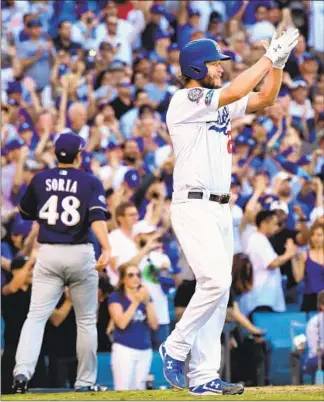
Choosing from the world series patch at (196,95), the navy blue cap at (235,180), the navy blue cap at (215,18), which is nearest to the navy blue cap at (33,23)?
the navy blue cap at (215,18)

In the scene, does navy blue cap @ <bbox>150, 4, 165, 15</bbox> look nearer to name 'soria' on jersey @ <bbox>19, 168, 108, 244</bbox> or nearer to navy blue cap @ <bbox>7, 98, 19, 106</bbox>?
navy blue cap @ <bbox>7, 98, 19, 106</bbox>

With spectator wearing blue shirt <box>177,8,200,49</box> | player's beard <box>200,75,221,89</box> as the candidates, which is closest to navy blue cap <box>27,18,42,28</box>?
spectator wearing blue shirt <box>177,8,200,49</box>

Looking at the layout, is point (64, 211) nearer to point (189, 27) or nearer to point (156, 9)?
point (156, 9)

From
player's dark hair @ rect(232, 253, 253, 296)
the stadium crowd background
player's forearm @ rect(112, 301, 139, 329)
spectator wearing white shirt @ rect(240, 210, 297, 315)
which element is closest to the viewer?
player's forearm @ rect(112, 301, 139, 329)

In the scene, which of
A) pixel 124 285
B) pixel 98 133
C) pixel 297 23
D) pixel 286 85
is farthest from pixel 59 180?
pixel 297 23

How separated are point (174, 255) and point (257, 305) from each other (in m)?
1.07

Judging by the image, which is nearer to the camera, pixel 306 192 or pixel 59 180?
pixel 59 180

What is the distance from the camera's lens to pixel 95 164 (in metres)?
13.3

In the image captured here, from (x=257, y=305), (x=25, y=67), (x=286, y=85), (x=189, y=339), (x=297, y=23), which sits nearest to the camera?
(x=189, y=339)

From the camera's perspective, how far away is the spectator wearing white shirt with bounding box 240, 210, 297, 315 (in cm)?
1120

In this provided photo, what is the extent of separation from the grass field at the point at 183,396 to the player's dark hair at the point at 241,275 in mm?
2849

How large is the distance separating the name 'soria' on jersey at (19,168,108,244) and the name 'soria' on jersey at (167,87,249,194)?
5.37ft

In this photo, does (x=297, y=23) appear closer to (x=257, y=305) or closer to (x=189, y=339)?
(x=257, y=305)

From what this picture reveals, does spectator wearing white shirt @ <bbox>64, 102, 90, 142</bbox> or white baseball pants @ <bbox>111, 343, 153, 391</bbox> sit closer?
white baseball pants @ <bbox>111, 343, 153, 391</bbox>
